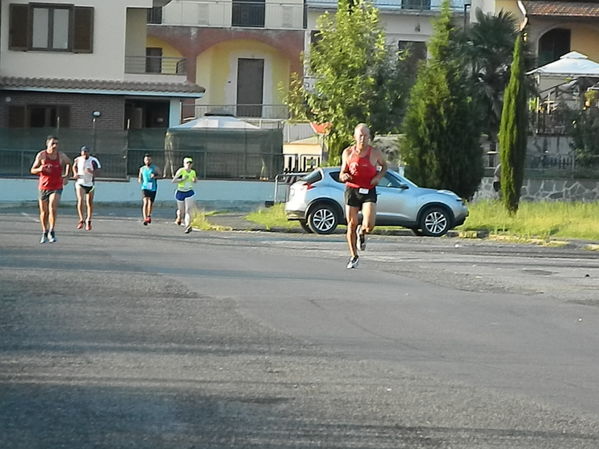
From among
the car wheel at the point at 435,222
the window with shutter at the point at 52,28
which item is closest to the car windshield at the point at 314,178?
the car wheel at the point at 435,222

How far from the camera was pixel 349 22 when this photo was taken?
41.5 meters

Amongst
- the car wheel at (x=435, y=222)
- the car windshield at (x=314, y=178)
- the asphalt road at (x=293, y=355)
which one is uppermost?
the car windshield at (x=314, y=178)

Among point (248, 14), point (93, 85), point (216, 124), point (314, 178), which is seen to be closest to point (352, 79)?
point (216, 124)

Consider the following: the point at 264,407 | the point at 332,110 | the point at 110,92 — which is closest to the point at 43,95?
the point at 110,92

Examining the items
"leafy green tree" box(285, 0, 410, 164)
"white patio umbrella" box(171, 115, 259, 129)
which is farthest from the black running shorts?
"white patio umbrella" box(171, 115, 259, 129)

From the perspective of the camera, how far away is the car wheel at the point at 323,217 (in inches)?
1077

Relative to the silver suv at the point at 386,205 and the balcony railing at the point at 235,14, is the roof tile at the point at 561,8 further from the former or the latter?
the silver suv at the point at 386,205

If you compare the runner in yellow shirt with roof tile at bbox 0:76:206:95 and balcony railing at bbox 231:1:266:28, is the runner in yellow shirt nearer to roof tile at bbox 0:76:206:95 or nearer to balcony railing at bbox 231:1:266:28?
roof tile at bbox 0:76:206:95

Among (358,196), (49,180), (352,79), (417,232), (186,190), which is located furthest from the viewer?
(352,79)

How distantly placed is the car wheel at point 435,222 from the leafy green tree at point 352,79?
36.7 ft

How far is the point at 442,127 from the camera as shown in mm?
31359

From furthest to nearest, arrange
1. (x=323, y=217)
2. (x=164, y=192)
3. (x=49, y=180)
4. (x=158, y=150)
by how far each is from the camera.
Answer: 1. (x=158, y=150)
2. (x=164, y=192)
3. (x=323, y=217)
4. (x=49, y=180)

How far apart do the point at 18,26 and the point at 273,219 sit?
60.4ft

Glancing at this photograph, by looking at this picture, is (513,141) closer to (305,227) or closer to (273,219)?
(305,227)
